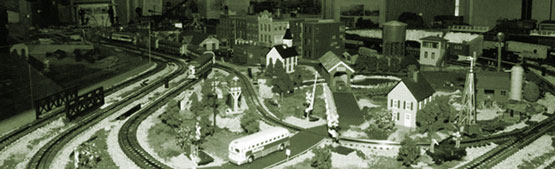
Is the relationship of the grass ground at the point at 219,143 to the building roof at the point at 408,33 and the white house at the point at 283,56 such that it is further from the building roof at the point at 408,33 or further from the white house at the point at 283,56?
the building roof at the point at 408,33

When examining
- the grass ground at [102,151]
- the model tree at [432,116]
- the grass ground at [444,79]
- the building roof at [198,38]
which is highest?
the building roof at [198,38]

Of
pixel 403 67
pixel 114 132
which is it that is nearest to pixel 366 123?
pixel 114 132

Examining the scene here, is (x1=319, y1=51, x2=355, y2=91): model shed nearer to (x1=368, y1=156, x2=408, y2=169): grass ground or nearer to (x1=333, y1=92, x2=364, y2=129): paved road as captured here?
(x1=333, y1=92, x2=364, y2=129): paved road

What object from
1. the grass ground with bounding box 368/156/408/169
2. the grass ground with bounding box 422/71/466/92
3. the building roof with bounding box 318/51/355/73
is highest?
the building roof with bounding box 318/51/355/73

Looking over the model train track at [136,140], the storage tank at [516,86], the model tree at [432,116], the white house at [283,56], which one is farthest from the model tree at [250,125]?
the storage tank at [516,86]

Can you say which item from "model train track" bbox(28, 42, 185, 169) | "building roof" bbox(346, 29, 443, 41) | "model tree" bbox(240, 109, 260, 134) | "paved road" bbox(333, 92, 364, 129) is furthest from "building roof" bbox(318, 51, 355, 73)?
"building roof" bbox(346, 29, 443, 41)

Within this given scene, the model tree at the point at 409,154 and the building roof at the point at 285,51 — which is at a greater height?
the building roof at the point at 285,51
